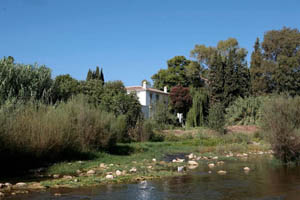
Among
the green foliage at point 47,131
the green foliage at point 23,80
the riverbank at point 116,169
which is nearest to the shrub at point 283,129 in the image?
the riverbank at point 116,169

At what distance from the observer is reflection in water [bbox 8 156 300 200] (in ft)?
29.0

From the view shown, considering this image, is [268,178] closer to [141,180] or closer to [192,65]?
[141,180]

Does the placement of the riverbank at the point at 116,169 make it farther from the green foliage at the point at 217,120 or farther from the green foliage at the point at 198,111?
the green foliage at the point at 198,111

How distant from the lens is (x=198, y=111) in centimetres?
4288

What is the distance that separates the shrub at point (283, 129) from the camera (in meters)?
14.6

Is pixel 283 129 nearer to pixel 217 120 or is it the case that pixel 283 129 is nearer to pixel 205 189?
pixel 205 189

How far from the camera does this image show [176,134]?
32.1 metres

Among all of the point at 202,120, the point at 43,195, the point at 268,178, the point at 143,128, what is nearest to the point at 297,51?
the point at 202,120

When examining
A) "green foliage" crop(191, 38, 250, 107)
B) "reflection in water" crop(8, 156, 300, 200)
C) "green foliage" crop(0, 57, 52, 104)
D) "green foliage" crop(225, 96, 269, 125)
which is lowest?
"reflection in water" crop(8, 156, 300, 200)

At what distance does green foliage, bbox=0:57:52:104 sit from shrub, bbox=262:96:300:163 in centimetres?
1332

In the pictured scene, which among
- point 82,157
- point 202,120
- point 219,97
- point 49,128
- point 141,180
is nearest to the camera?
point 141,180

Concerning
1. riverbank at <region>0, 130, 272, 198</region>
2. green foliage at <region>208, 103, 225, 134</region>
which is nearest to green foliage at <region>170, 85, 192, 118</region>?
green foliage at <region>208, 103, 225, 134</region>

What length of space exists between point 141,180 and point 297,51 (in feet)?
Answer: 125

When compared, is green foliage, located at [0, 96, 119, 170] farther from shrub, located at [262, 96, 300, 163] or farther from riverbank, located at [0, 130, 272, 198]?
shrub, located at [262, 96, 300, 163]
